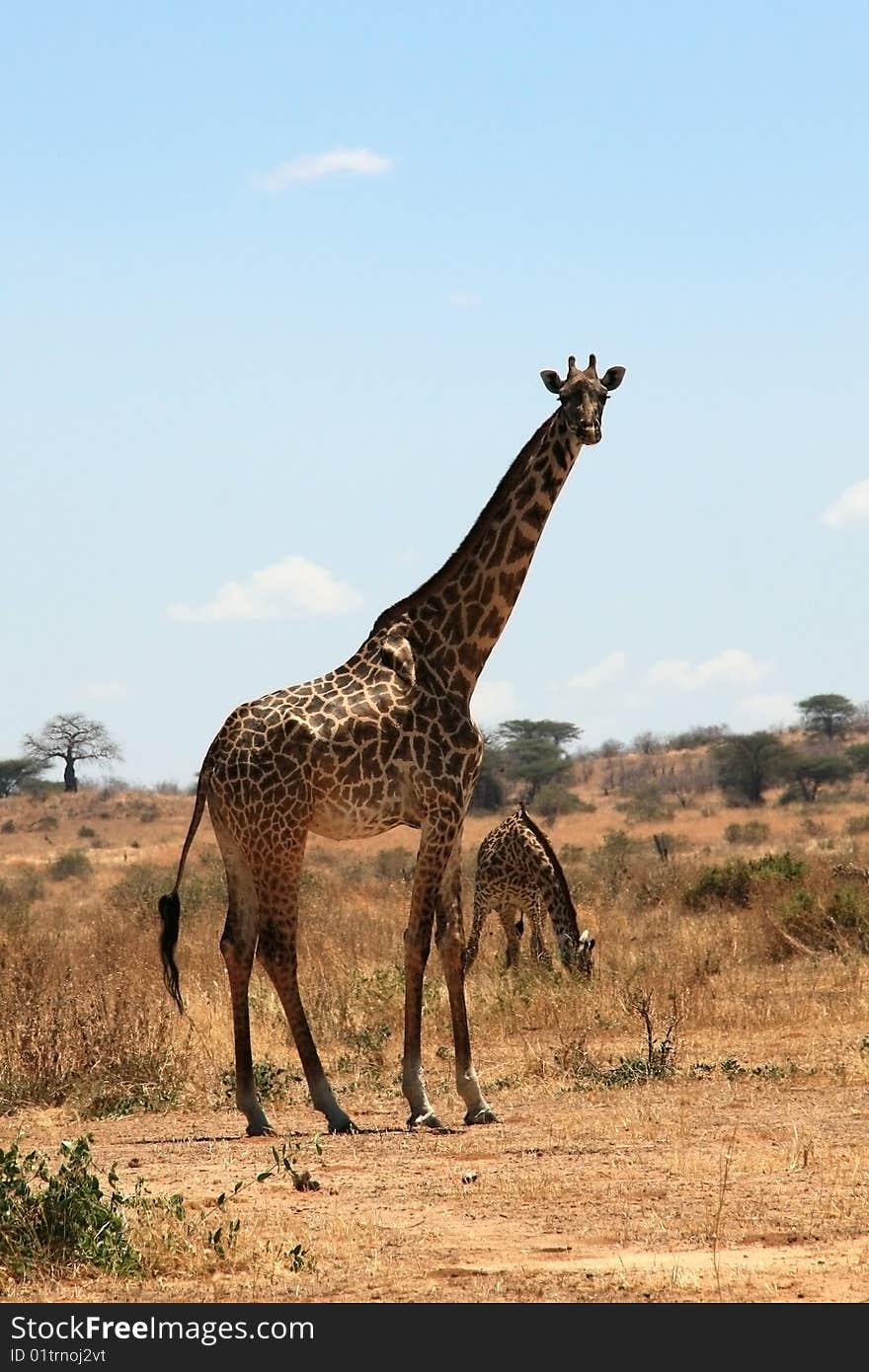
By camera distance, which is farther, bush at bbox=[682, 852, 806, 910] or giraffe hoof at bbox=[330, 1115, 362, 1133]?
bush at bbox=[682, 852, 806, 910]

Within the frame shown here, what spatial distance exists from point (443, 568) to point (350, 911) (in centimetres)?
1142

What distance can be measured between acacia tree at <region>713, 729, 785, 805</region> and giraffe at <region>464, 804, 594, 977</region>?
131 ft

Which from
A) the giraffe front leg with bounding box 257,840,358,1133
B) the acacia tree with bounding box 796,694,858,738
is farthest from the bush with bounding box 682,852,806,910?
the acacia tree with bounding box 796,694,858,738

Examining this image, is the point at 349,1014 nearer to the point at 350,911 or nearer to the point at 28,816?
the point at 350,911

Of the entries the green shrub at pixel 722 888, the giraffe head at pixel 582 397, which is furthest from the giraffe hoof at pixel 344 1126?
the green shrub at pixel 722 888

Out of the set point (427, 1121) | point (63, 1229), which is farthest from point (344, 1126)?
point (63, 1229)

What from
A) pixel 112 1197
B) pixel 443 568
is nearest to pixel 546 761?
pixel 443 568

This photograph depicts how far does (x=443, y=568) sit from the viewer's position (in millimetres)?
11938

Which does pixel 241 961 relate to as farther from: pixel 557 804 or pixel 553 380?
pixel 557 804

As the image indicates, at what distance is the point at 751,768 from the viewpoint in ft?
192

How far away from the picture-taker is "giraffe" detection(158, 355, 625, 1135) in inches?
440

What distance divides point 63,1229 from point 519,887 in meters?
10.5

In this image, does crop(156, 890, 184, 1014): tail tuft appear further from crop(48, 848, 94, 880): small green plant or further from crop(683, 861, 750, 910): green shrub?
crop(48, 848, 94, 880): small green plant

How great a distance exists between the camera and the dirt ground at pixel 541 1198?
7.07m
